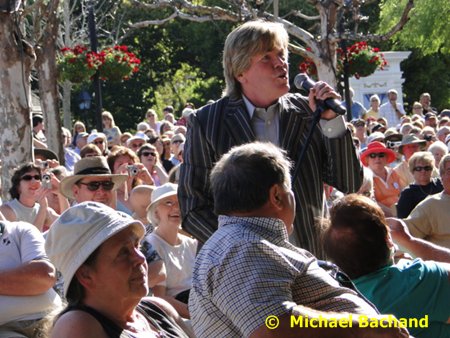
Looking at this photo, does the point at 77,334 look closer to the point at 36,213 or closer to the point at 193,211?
the point at 193,211

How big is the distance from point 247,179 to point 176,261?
140 inches

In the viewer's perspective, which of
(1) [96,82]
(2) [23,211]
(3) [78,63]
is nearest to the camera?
(2) [23,211]

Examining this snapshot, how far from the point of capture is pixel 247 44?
4488 millimetres

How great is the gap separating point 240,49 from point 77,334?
1554 millimetres

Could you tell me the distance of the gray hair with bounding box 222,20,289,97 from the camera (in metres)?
4.49

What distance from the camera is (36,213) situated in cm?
847

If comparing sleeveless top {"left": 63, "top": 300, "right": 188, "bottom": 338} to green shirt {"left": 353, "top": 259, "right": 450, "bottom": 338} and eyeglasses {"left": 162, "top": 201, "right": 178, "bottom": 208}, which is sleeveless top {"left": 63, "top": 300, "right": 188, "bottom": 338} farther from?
eyeglasses {"left": 162, "top": 201, "right": 178, "bottom": 208}

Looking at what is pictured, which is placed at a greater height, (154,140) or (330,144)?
(330,144)

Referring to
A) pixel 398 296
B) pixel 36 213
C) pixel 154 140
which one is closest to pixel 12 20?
pixel 36 213

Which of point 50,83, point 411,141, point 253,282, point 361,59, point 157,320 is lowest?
point 361,59

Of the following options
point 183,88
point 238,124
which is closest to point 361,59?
point 238,124

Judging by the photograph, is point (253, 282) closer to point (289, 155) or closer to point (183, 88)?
point (289, 155)

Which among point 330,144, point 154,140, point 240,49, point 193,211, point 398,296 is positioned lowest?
point 154,140

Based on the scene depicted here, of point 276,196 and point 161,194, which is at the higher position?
point 276,196
